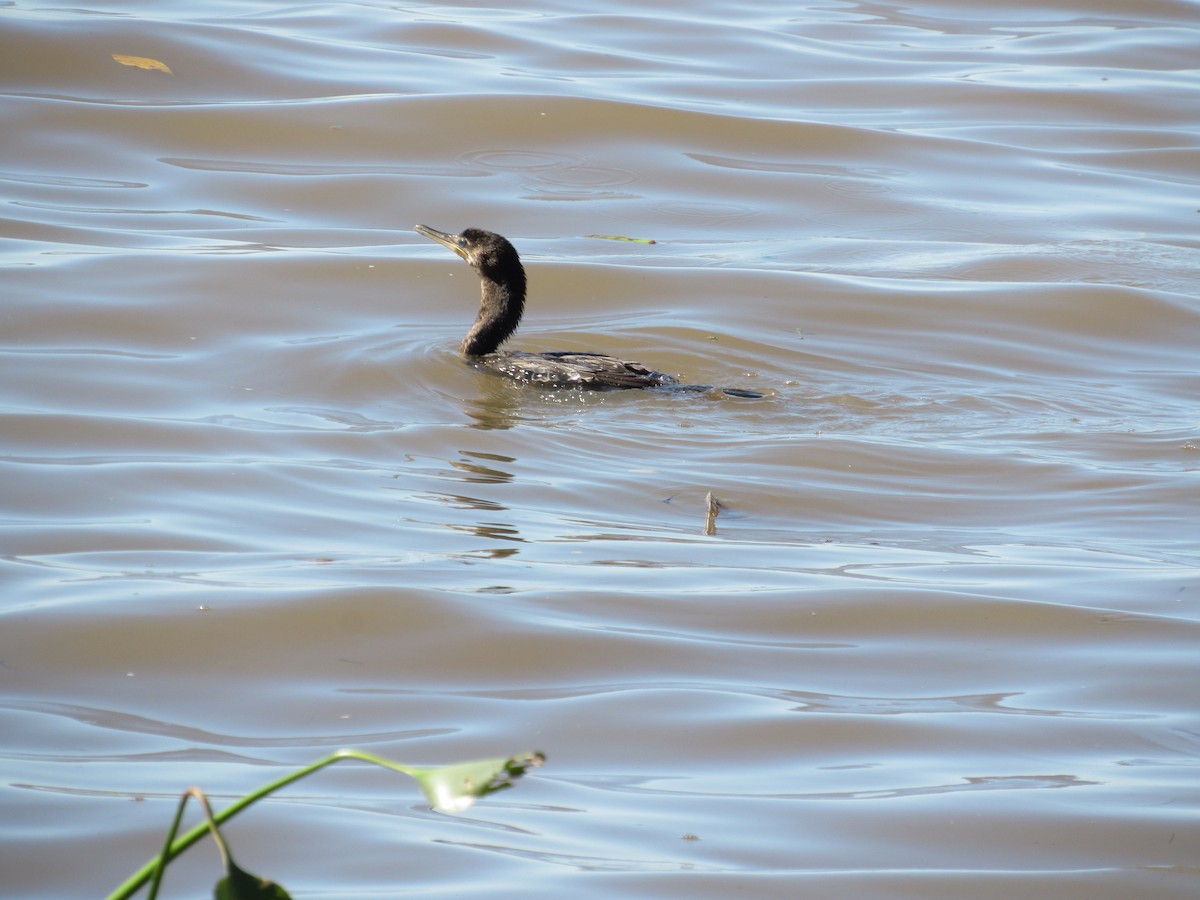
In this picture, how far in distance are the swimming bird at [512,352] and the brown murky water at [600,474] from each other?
15 cm

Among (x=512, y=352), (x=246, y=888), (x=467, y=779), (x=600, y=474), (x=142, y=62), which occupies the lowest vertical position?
(x=600, y=474)

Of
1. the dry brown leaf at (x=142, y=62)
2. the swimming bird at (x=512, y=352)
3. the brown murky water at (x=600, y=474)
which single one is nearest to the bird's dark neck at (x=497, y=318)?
the swimming bird at (x=512, y=352)

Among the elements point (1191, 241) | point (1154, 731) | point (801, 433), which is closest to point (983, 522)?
point (801, 433)

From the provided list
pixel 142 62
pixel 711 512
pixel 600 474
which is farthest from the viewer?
pixel 142 62

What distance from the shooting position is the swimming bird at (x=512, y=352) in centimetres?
938

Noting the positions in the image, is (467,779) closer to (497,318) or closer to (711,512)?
(711,512)

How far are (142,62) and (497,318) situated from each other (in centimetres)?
745

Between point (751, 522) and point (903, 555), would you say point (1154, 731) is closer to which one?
point (903, 555)

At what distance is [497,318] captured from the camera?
10.0m

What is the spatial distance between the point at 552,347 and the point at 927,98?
804 centimetres

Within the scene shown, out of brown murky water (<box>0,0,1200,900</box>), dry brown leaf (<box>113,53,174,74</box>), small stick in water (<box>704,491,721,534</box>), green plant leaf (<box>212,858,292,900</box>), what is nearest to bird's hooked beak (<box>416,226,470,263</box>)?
brown murky water (<box>0,0,1200,900</box>)

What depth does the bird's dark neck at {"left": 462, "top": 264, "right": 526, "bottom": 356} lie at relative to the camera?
10000mm

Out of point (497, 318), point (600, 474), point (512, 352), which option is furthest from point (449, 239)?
point (600, 474)

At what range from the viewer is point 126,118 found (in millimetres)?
14367
